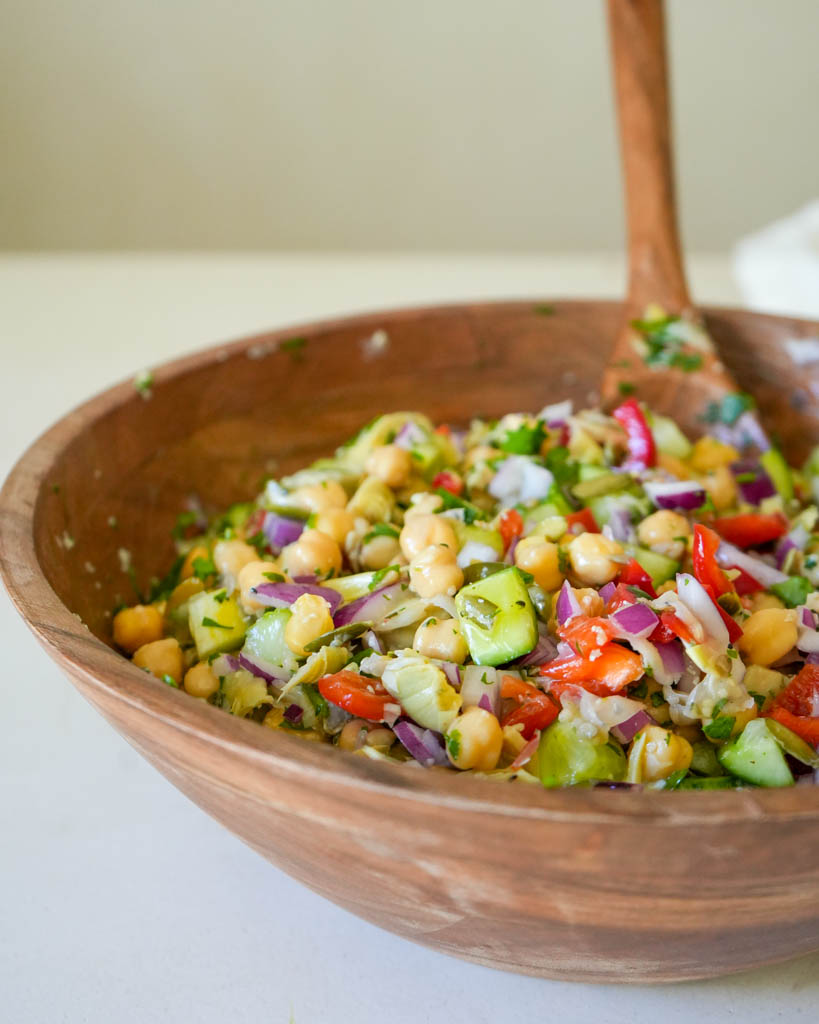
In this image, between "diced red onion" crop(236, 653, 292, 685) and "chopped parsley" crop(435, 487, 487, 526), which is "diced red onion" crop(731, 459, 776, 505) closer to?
"chopped parsley" crop(435, 487, 487, 526)

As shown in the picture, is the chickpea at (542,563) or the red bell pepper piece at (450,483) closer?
the chickpea at (542,563)

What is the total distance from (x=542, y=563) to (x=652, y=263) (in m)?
0.98

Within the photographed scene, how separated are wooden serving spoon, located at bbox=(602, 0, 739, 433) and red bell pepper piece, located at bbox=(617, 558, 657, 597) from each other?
726mm

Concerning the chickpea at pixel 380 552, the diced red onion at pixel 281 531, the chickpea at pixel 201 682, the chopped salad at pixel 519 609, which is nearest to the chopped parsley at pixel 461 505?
the chopped salad at pixel 519 609

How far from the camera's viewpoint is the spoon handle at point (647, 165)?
6.61ft

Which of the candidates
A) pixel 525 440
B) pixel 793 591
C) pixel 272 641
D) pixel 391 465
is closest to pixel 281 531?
pixel 391 465

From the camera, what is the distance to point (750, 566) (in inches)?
57.8

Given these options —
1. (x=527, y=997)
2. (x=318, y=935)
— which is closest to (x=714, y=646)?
(x=527, y=997)

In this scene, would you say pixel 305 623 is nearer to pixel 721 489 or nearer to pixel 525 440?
pixel 525 440

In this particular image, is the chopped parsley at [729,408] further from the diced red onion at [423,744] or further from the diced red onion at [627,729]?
the diced red onion at [423,744]

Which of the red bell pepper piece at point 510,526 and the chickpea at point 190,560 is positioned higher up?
the red bell pepper piece at point 510,526

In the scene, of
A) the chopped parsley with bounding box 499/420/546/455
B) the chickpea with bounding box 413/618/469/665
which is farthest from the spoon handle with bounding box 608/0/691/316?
the chickpea with bounding box 413/618/469/665

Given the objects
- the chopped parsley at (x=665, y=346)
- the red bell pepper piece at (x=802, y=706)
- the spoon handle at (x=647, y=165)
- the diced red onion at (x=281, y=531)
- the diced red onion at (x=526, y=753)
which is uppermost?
the spoon handle at (x=647, y=165)

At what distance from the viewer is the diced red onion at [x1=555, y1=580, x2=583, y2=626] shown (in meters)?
1.27
